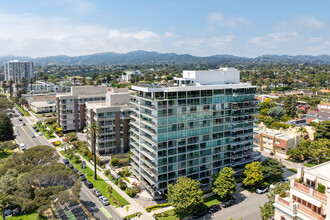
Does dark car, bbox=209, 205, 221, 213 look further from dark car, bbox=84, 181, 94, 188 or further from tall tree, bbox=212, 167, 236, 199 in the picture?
dark car, bbox=84, 181, 94, 188

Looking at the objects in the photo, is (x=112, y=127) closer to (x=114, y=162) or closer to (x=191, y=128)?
(x=114, y=162)

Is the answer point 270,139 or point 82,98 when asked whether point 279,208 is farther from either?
point 82,98

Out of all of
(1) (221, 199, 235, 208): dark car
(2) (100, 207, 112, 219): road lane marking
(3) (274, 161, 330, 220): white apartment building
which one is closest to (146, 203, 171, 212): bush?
(2) (100, 207, 112, 219): road lane marking

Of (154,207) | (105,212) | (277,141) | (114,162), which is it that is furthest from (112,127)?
(277,141)

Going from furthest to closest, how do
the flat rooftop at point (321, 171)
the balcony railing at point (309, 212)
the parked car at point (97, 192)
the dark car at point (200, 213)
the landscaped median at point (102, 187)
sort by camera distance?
1. the parked car at point (97, 192)
2. the landscaped median at point (102, 187)
3. the dark car at point (200, 213)
4. the flat rooftop at point (321, 171)
5. the balcony railing at point (309, 212)

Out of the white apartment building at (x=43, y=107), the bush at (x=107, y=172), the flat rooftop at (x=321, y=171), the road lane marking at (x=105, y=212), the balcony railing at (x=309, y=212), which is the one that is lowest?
the road lane marking at (x=105, y=212)

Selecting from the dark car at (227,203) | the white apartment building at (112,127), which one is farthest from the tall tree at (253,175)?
the white apartment building at (112,127)

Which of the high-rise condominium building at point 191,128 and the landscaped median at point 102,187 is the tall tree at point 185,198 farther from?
the landscaped median at point 102,187
